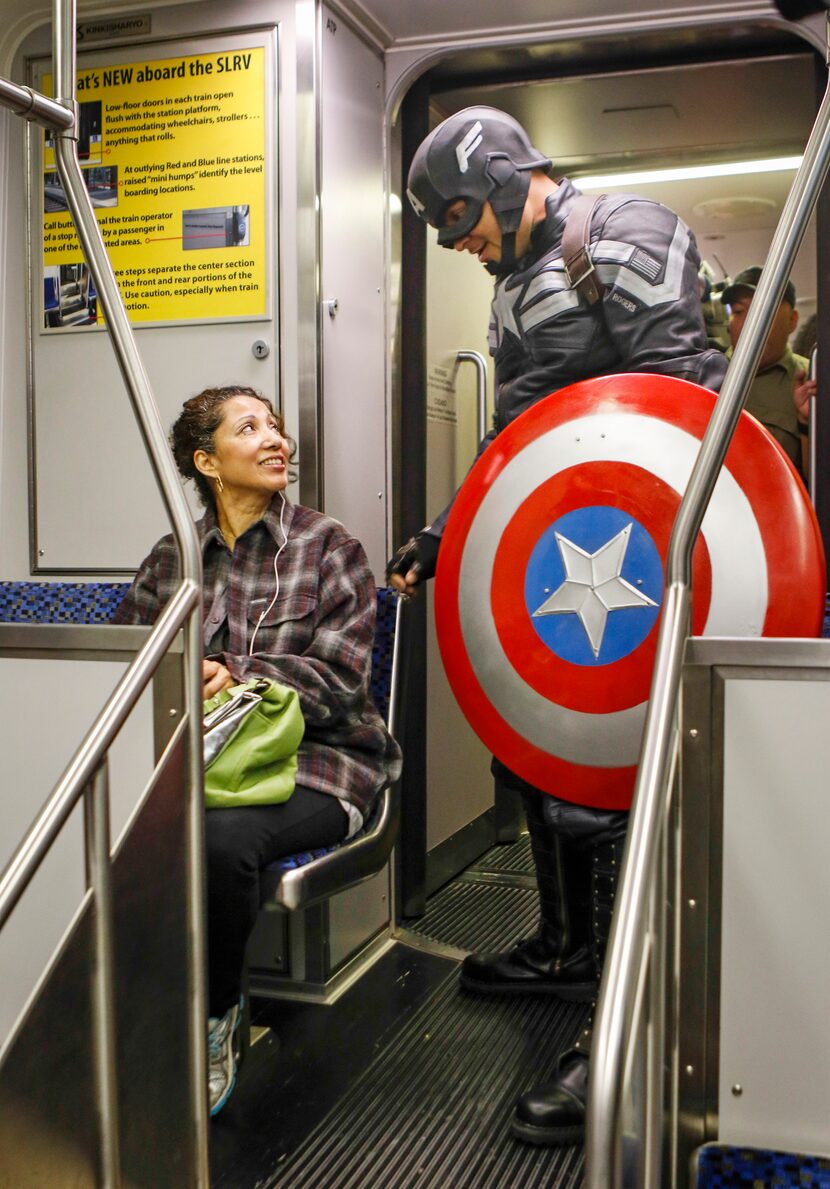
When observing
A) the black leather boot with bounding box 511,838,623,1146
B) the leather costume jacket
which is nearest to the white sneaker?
the black leather boot with bounding box 511,838,623,1146

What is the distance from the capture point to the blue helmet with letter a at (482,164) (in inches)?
116

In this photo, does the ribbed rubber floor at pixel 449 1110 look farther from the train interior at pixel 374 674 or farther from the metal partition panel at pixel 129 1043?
the metal partition panel at pixel 129 1043

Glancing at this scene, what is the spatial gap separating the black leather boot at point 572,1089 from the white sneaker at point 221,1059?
577mm

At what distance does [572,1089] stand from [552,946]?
2.12ft

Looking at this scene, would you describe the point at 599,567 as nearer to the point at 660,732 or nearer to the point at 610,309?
the point at 610,309

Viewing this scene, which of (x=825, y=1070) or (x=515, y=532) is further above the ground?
(x=515, y=532)

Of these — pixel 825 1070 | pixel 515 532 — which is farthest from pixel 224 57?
pixel 825 1070

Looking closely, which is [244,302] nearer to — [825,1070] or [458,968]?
[458,968]

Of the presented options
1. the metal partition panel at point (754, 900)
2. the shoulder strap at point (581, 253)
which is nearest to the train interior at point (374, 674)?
the metal partition panel at point (754, 900)

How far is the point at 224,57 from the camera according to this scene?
313 centimetres

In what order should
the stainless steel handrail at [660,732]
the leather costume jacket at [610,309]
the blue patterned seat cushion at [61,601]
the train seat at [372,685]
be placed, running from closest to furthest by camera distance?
1. the stainless steel handrail at [660,732]
2. the train seat at [372,685]
3. the leather costume jacket at [610,309]
4. the blue patterned seat cushion at [61,601]

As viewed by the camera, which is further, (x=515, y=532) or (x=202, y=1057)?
(x=515, y=532)

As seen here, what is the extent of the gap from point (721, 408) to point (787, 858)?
1.98 ft

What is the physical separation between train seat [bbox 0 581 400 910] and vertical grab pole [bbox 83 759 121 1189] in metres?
0.69
